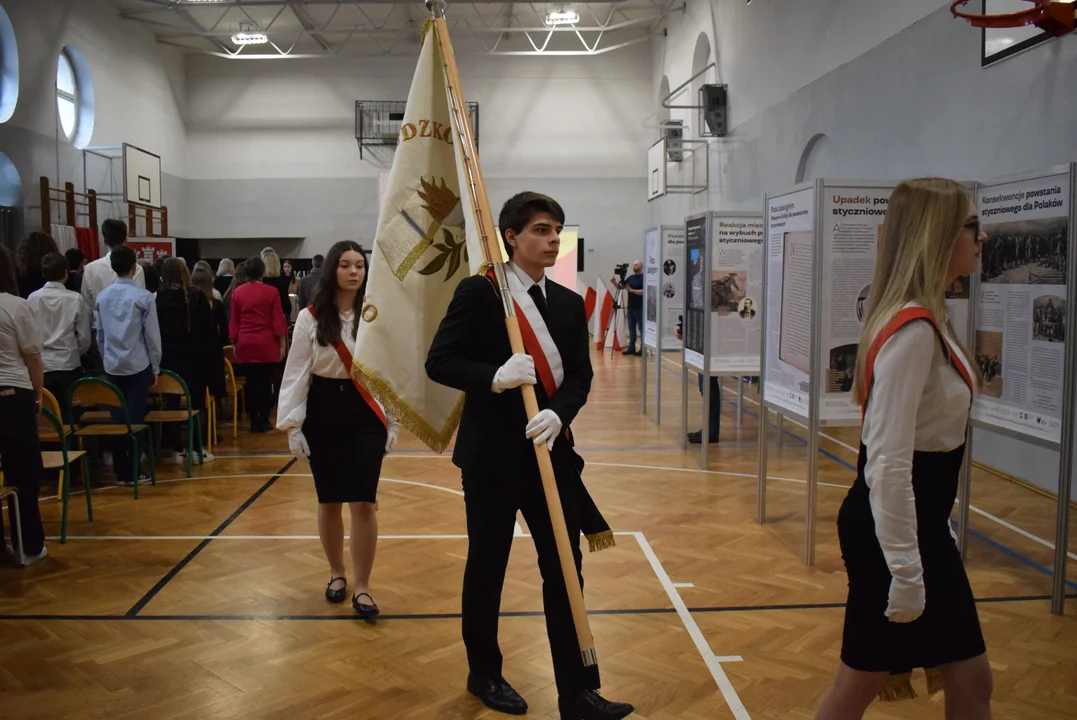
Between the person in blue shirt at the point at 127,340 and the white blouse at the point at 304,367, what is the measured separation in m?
2.95

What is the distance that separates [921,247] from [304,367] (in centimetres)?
262

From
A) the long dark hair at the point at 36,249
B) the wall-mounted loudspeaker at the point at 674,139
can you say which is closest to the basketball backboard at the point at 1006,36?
the long dark hair at the point at 36,249

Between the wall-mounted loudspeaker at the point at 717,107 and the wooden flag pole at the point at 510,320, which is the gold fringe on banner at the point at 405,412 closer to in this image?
the wooden flag pole at the point at 510,320

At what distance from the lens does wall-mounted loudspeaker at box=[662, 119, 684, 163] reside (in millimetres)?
16625

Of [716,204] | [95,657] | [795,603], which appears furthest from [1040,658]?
[716,204]

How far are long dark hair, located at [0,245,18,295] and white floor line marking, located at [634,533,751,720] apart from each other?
353 cm

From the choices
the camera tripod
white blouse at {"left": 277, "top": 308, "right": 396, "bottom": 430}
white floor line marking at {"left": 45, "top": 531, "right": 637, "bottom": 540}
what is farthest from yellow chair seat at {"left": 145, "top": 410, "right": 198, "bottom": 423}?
the camera tripod

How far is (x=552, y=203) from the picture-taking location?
271cm

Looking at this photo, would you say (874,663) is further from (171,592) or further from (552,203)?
(171,592)

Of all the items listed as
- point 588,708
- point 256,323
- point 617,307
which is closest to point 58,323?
point 256,323

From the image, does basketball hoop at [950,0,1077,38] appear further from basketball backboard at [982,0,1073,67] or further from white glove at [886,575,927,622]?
white glove at [886,575,927,622]

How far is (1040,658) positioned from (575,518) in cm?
206

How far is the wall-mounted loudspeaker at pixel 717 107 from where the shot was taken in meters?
14.2

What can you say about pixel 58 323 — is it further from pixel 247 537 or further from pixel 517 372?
pixel 517 372
